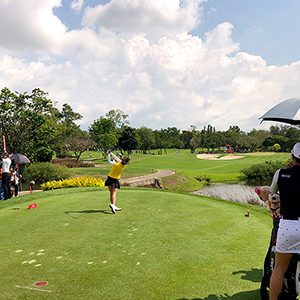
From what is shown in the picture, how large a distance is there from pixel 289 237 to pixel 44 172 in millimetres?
23884

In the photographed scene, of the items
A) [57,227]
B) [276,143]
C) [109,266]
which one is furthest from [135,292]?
[276,143]

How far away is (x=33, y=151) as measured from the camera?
88.9 feet

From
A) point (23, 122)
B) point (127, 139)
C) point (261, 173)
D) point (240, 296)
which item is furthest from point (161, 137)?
point (240, 296)

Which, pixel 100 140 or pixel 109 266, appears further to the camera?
pixel 100 140

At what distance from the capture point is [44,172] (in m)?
23.2

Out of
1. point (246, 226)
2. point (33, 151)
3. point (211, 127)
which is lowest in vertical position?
point (246, 226)

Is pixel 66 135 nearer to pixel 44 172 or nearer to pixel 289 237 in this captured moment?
pixel 44 172

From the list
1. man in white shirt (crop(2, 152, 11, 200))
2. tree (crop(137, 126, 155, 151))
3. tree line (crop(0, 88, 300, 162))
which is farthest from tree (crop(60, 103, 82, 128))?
man in white shirt (crop(2, 152, 11, 200))

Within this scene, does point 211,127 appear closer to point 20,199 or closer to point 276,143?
point 276,143

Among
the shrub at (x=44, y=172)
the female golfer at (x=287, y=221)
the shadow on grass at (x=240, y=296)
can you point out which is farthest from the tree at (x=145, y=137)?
the female golfer at (x=287, y=221)

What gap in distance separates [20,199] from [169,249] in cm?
745

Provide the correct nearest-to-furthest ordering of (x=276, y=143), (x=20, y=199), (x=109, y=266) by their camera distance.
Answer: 1. (x=109, y=266)
2. (x=20, y=199)
3. (x=276, y=143)

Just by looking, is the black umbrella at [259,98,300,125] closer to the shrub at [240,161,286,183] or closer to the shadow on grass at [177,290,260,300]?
the shadow on grass at [177,290,260,300]

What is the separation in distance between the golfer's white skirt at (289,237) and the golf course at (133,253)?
2.89ft
